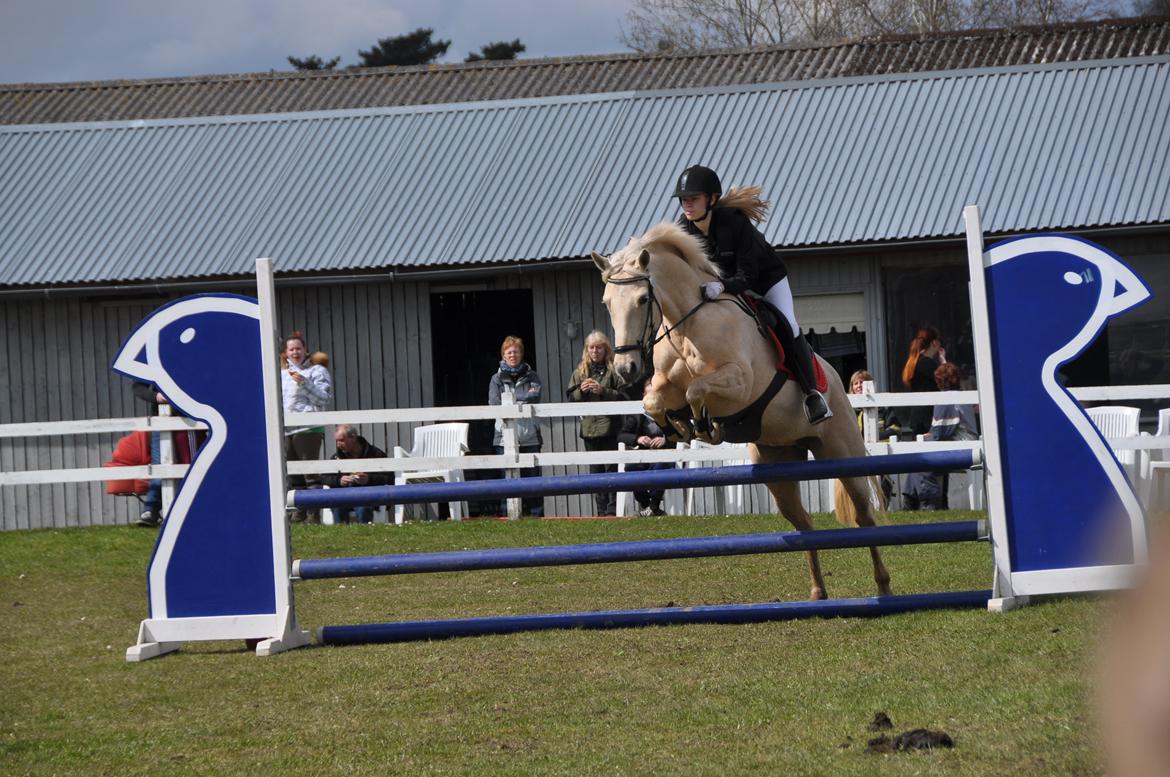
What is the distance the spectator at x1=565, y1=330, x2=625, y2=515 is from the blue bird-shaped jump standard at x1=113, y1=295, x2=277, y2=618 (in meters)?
6.09

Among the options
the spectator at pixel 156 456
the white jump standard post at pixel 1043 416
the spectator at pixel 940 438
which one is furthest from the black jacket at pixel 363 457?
the white jump standard post at pixel 1043 416

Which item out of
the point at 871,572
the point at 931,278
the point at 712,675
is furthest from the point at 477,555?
the point at 931,278

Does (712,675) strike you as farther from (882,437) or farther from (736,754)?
(882,437)

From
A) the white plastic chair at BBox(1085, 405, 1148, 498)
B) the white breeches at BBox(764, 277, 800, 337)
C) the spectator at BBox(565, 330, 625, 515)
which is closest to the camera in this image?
the white breeches at BBox(764, 277, 800, 337)

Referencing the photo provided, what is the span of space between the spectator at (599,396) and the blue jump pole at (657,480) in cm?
588

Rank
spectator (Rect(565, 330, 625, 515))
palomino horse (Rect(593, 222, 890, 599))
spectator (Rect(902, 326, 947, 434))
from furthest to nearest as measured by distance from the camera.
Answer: spectator (Rect(902, 326, 947, 434)), spectator (Rect(565, 330, 625, 515)), palomino horse (Rect(593, 222, 890, 599))

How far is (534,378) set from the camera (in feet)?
47.2

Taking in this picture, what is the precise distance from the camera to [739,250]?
7668 mm

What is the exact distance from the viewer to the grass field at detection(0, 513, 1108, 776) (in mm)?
4496

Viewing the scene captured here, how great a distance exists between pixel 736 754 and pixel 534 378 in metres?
10.1

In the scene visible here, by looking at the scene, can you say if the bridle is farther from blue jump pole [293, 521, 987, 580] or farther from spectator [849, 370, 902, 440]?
spectator [849, 370, 902, 440]

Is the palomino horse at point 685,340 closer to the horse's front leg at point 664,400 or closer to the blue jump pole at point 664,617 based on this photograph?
the horse's front leg at point 664,400

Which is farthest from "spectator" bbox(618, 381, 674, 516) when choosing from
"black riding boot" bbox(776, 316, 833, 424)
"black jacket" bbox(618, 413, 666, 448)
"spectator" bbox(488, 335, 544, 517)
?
"black riding boot" bbox(776, 316, 833, 424)

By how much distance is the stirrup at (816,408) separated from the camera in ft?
24.4
